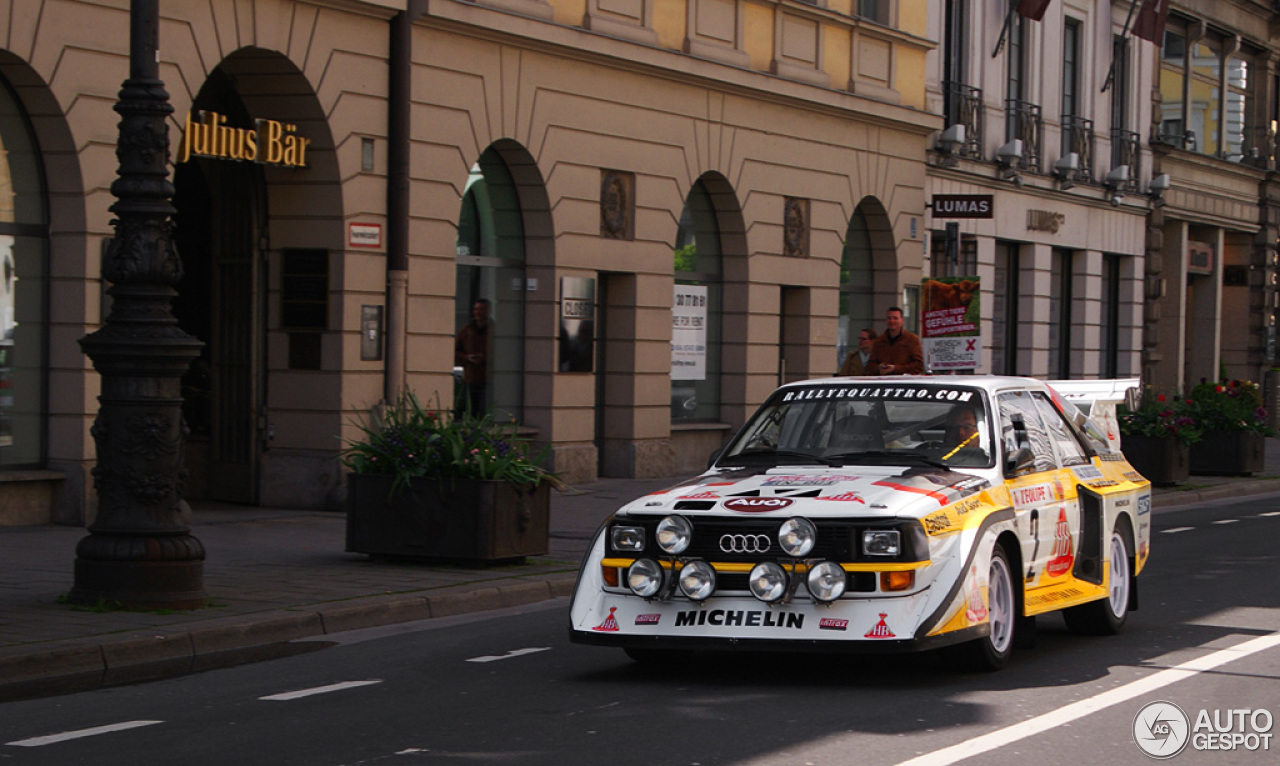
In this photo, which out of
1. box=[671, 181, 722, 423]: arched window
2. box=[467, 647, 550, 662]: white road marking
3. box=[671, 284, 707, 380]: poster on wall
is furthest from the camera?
box=[671, 181, 722, 423]: arched window

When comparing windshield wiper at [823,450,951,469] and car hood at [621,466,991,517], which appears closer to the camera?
car hood at [621,466,991,517]

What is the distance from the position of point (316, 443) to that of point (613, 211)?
5431 mm

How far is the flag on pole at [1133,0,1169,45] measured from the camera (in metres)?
35.4

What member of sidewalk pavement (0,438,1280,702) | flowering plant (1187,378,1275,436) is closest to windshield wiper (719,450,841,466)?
sidewalk pavement (0,438,1280,702)

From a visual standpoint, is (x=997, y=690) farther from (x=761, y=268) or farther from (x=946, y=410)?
(x=761, y=268)

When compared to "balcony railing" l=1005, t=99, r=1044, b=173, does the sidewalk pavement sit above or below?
below

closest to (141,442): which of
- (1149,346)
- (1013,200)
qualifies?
(1013,200)

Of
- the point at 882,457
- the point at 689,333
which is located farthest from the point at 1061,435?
the point at 689,333

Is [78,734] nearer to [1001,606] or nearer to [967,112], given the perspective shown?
[1001,606]

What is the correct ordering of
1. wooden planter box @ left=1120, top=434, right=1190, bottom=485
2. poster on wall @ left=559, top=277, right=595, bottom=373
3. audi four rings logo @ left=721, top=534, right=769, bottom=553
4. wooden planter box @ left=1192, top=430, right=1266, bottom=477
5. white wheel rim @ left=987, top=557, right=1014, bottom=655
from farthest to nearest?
wooden planter box @ left=1192, top=430, right=1266, bottom=477, wooden planter box @ left=1120, top=434, right=1190, bottom=485, poster on wall @ left=559, top=277, right=595, bottom=373, white wheel rim @ left=987, top=557, right=1014, bottom=655, audi four rings logo @ left=721, top=534, right=769, bottom=553

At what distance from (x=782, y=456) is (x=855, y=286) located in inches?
725

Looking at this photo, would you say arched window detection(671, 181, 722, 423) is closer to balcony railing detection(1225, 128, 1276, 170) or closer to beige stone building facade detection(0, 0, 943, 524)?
beige stone building facade detection(0, 0, 943, 524)

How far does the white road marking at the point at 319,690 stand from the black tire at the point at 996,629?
2.88 meters

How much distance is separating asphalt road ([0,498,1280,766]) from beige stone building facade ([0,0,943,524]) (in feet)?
22.0
